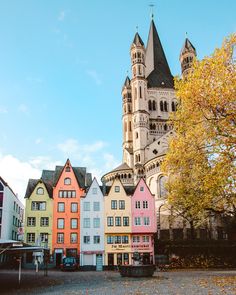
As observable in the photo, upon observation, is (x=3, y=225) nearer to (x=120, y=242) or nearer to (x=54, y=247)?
(x=54, y=247)

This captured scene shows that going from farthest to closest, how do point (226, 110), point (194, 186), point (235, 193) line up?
1. point (194, 186)
2. point (235, 193)
3. point (226, 110)

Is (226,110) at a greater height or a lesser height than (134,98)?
lesser

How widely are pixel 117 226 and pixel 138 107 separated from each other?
1821 inches

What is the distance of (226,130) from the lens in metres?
21.0

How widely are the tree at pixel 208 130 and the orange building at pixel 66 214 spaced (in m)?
30.4

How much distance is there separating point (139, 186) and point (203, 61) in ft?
111

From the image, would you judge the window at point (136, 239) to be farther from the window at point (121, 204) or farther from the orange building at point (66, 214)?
the orange building at point (66, 214)

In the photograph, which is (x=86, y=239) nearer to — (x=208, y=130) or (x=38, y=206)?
(x=38, y=206)

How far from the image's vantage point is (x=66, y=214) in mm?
51719

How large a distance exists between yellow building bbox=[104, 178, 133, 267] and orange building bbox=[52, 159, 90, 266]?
438cm

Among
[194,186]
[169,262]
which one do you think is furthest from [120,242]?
[194,186]

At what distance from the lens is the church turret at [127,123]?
94.0 metres

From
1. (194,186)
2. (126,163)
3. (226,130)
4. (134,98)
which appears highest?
(134,98)

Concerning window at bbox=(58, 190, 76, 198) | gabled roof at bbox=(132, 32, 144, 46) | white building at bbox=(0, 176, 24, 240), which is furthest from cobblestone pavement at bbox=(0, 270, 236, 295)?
gabled roof at bbox=(132, 32, 144, 46)
